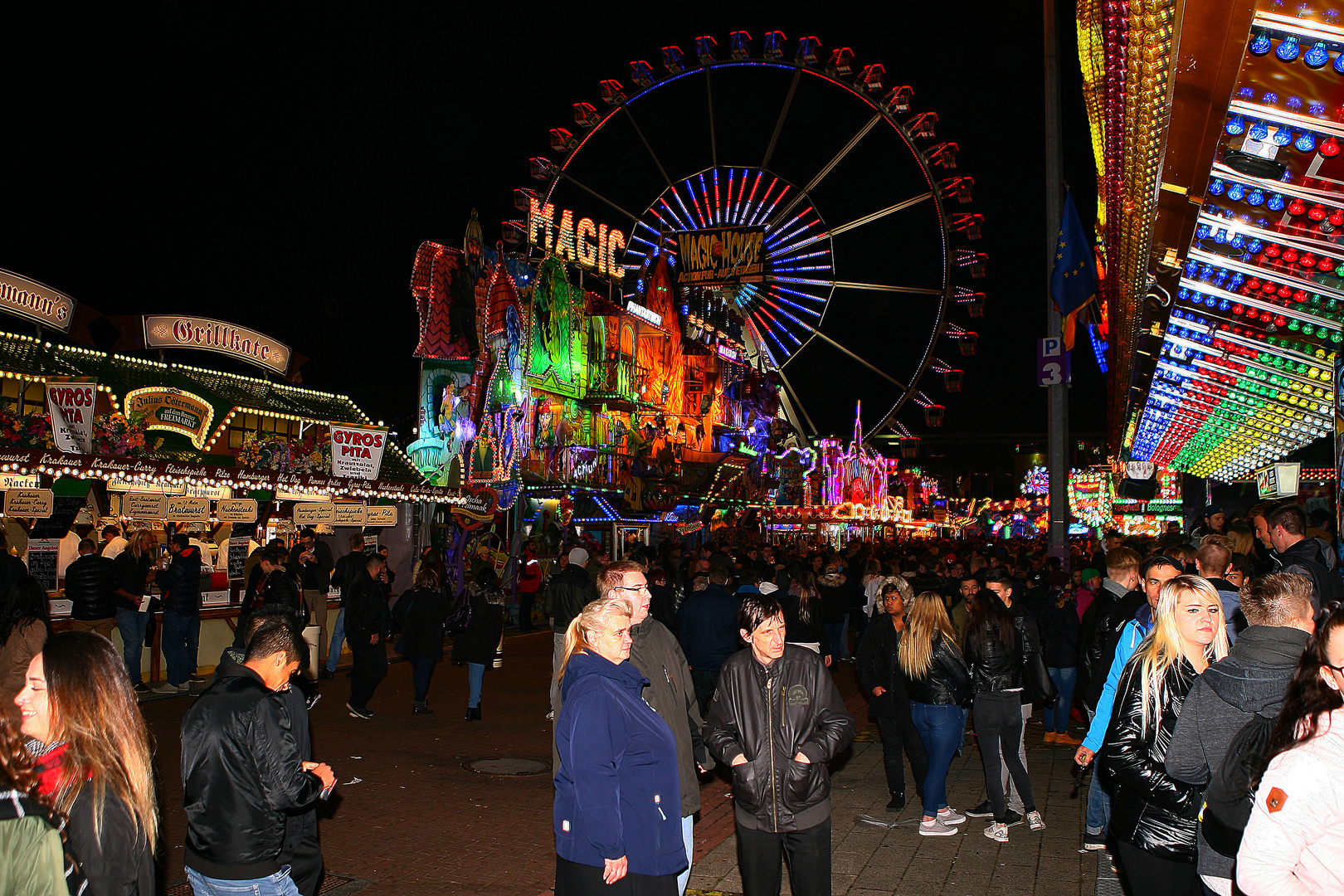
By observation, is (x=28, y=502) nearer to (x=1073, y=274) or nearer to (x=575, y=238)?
(x=1073, y=274)

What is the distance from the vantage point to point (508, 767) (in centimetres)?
927

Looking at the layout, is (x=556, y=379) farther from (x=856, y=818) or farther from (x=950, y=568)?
(x=856, y=818)

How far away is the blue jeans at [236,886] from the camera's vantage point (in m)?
3.91

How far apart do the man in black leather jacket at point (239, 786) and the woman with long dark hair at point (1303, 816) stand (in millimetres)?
3208

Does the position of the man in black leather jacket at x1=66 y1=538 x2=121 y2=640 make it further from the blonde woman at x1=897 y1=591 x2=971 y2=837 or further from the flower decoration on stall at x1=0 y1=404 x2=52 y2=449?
the blonde woman at x1=897 y1=591 x2=971 y2=837

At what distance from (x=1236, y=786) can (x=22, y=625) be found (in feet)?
22.7

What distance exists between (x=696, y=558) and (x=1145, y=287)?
8.54m

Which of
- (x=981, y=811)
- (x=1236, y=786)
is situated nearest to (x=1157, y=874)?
(x=1236, y=786)

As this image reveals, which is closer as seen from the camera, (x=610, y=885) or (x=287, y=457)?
(x=610, y=885)

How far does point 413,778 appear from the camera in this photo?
8812 millimetres

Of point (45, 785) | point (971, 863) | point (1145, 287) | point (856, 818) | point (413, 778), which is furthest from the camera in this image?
point (1145, 287)

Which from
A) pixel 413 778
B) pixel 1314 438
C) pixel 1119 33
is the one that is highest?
pixel 1119 33

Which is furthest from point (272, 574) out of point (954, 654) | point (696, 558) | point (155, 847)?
point (155, 847)

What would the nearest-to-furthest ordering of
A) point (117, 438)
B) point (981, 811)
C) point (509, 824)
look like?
1. point (509, 824)
2. point (981, 811)
3. point (117, 438)
